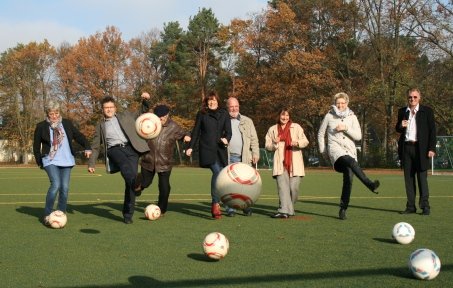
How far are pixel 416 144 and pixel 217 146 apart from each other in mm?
3619

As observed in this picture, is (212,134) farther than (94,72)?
No

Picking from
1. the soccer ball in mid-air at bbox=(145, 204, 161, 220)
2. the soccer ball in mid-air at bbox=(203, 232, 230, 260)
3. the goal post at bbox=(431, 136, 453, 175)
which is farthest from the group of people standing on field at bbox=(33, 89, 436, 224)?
the goal post at bbox=(431, 136, 453, 175)

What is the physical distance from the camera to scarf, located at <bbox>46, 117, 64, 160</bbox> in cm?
961

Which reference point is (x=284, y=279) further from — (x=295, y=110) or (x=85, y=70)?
(x=85, y=70)

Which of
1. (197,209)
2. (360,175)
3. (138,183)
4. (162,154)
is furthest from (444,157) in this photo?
(138,183)

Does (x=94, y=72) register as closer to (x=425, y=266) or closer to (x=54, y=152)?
(x=54, y=152)

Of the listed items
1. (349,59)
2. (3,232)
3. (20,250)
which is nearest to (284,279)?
(20,250)

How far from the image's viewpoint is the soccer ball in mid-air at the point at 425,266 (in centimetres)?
512

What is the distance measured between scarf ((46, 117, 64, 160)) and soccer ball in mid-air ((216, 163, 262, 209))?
295 cm

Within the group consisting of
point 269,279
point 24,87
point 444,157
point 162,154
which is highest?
point 24,87

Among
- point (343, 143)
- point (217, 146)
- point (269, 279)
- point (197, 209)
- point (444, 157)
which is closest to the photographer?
point (269, 279)

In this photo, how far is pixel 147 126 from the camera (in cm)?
890

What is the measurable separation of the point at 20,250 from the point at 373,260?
400 cm

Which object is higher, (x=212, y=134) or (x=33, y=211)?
(x=212, y=134)
